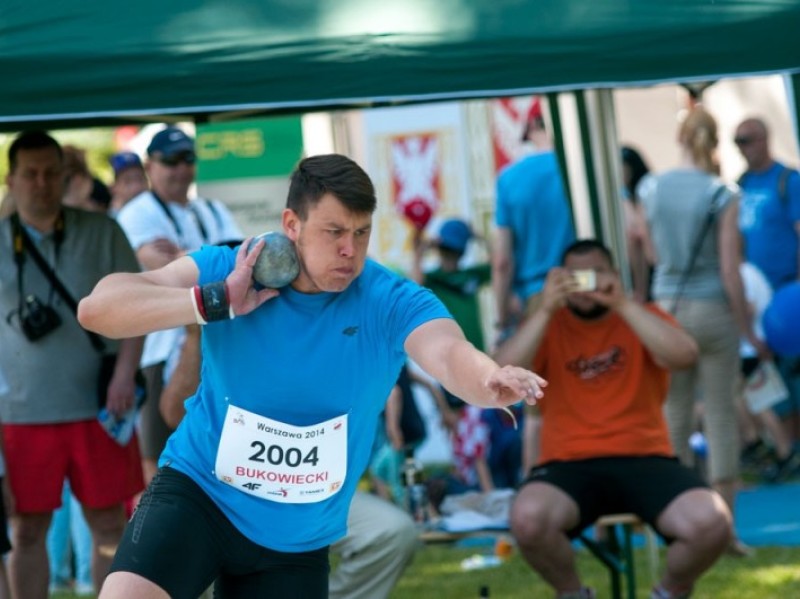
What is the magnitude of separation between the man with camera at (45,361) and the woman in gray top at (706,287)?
9.43 feet

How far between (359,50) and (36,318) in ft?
6.34

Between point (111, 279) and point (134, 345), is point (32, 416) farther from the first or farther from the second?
point (111, 279)

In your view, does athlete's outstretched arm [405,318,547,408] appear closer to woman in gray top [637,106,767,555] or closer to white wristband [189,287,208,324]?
white wristband [189,287,208,324]

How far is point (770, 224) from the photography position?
933 centimetres

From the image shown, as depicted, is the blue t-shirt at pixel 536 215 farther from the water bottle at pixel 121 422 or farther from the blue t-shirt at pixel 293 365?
the blue t-shirt at pixel 293 365

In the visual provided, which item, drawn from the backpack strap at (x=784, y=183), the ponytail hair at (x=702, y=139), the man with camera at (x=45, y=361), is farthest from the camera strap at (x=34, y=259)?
the backpack strap at (x=784, y=183)

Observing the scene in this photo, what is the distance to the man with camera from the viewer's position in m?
5.99

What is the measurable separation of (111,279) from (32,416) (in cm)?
232

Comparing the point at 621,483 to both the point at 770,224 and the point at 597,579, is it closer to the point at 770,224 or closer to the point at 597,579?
the point at 597,579

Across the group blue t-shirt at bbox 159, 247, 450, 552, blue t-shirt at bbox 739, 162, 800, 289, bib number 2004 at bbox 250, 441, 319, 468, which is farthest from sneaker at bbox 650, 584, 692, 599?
blue t-shirt at bbox 739, 162, 800, 289

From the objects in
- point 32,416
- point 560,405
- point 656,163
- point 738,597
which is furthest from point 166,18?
point 656,163

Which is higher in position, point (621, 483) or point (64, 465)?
point (64, 465)

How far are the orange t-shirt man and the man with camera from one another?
1.80 metres

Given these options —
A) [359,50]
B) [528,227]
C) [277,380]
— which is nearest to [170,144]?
[528,227]
